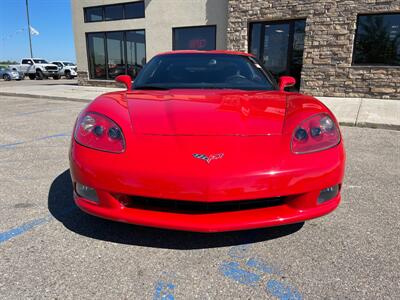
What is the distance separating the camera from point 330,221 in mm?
2340

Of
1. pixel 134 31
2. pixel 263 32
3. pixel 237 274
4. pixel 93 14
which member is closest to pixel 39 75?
pixel 93 14

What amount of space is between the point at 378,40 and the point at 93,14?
12.3m

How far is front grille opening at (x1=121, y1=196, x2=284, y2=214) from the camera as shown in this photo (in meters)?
1.75

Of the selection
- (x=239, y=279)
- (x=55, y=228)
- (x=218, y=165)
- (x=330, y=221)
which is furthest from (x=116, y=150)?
(x=330, y=221)

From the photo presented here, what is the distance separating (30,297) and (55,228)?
2.28 feet

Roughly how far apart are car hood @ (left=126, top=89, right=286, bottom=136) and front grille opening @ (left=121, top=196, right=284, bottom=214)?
1.42ft

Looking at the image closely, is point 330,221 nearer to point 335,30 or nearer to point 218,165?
point 218,165

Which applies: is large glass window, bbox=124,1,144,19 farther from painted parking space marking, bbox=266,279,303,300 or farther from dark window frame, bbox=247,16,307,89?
painted parking space marking, bbox=266,279,303,300

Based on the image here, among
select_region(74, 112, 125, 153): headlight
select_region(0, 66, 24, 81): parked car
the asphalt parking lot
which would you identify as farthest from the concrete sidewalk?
select_region(0, 66, 24, 81): parked car

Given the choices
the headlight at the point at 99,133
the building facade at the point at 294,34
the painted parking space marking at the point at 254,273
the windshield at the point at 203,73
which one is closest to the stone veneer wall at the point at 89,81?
the building facade at the point at 294,34

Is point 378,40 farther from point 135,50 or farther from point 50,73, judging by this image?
point 50,73

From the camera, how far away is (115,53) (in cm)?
1424

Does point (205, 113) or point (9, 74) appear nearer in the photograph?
point (205, 113)

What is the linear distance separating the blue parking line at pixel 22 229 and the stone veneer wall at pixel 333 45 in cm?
982
